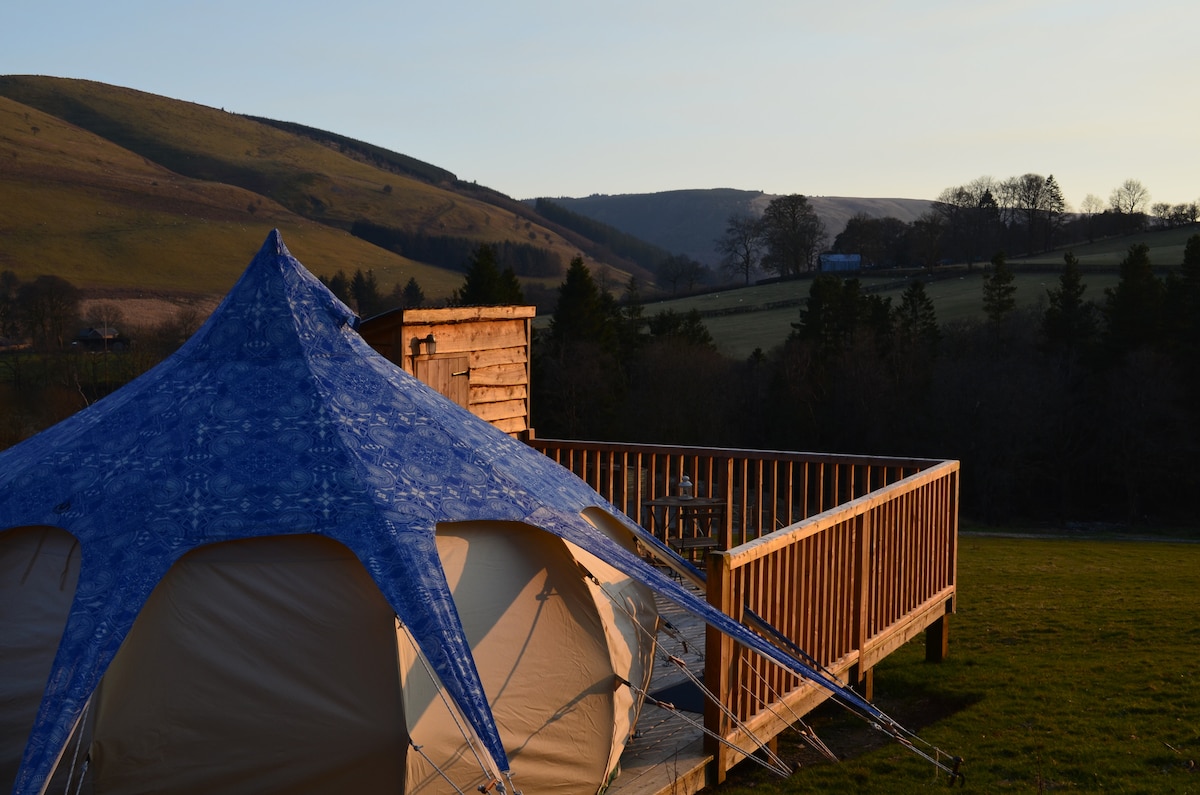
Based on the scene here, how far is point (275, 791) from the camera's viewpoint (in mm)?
4473

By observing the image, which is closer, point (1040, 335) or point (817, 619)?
point (817, 619)

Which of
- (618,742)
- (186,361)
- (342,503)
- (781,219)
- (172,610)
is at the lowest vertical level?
(618,742)

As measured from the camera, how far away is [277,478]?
4.73 m

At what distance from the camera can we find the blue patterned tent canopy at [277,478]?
13.7ft

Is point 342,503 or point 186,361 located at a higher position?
point 186,361

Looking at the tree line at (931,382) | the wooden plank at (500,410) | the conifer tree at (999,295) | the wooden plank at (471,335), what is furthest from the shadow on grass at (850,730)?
the conifer tree at (999,295)

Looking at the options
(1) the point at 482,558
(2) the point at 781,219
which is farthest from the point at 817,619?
(2) the point at 781,219

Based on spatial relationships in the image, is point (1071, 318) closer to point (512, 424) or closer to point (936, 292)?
point (936, 292)

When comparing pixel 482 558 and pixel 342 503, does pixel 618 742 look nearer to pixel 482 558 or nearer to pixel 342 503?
pixel 482 558

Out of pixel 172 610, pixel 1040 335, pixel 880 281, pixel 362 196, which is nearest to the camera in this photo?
pixel 172 610

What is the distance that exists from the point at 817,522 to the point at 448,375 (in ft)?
18.9

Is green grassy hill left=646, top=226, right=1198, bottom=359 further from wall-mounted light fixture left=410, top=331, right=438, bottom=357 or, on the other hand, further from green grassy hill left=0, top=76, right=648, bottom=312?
wall-mounted light fixture left=410, top=331, right=438, bottom=357

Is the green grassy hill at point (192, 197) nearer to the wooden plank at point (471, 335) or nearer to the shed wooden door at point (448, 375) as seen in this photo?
Answer: the wooden plank at point (471, 335)

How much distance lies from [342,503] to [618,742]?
178 cm
